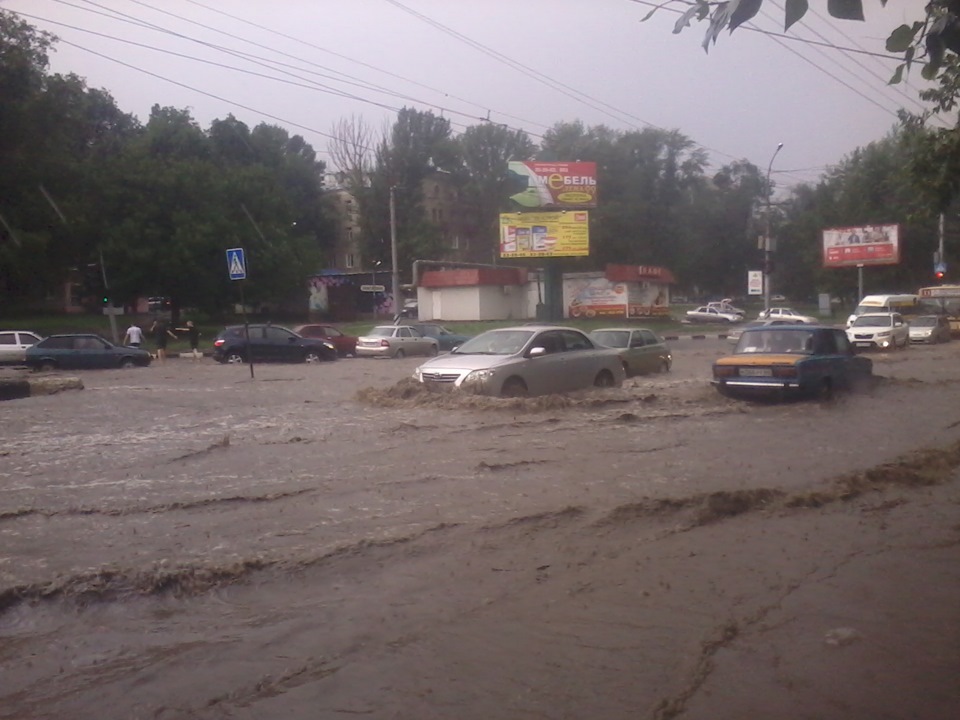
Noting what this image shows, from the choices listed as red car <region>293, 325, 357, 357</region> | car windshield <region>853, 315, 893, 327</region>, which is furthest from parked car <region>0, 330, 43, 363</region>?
car windshield <region>853, 315, 893, 327</region>

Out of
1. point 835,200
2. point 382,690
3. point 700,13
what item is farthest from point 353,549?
point 835,200

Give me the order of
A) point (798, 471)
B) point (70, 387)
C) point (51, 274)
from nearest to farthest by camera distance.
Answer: point (798, 471)
point (70, 387)
point (51, 274)

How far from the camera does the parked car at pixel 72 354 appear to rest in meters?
29.3

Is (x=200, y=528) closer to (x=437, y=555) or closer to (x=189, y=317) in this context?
(x=437, y=555)

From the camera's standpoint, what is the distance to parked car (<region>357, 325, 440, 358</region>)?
3494 cm

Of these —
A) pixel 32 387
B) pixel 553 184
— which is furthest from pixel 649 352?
pixel 553 184

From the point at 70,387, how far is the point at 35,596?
52.4 feet

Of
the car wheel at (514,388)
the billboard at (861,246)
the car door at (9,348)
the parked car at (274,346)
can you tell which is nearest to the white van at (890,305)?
the billboard at (861,246)

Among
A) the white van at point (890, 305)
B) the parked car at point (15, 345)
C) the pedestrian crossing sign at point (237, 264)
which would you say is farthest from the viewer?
the white van at point (890, 305)

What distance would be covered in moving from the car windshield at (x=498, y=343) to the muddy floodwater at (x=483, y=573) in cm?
285

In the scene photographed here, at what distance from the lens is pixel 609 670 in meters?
4.96

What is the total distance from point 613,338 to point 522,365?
7708 mm

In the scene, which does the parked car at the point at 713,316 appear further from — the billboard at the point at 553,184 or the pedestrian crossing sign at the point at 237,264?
the pedestrian crossing sign at the point at 237,264

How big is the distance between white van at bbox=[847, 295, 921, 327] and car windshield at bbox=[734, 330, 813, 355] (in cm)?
2759
